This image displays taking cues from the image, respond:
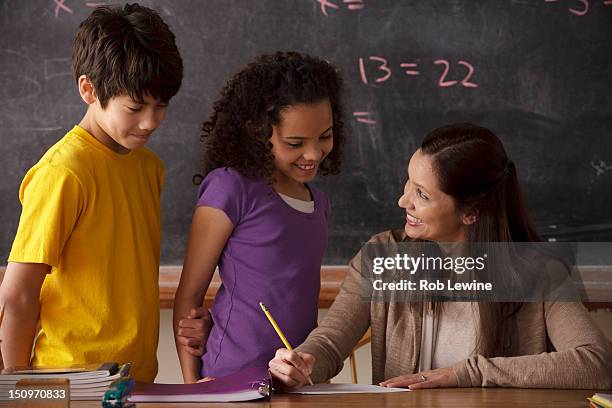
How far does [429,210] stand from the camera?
1923 millimetres

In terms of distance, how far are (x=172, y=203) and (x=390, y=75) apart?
2.76 ft

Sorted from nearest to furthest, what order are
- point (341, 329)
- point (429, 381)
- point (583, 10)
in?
1. point (429, 381)
2. point (341, 329)
3. point (583, 10)

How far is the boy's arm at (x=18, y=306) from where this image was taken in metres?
1.66

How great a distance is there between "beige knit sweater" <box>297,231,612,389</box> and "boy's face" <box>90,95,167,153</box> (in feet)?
1.73

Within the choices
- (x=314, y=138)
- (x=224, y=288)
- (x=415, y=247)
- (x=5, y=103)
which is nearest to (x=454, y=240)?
(x=415, y=247)

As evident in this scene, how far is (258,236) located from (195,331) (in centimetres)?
25

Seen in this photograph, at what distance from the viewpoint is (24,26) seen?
2990 mm

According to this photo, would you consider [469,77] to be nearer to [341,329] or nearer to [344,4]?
[344,4]

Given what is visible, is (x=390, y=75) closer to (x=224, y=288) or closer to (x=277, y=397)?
(x=224, y=288)

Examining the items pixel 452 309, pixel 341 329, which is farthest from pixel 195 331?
pixel 452 309

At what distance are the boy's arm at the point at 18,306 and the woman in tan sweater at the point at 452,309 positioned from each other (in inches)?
20.4

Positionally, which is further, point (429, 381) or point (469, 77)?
point (469, 77)

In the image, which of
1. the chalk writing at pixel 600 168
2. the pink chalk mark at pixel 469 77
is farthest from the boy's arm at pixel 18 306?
the chalk writing at pixel 600 168

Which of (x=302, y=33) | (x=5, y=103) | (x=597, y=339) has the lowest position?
(x=597, y=339)
